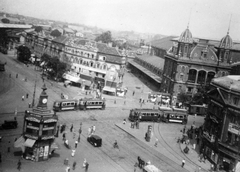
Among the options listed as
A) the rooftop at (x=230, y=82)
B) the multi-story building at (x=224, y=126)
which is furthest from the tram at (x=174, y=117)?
the rooftop at (x=230, y=82)

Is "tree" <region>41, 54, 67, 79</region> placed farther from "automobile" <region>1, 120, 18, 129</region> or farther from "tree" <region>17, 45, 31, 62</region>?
"automobile" <region>1, 120, 18, 129</region>

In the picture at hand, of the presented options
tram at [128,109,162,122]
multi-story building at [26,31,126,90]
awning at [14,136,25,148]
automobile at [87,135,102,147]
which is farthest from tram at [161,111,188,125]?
awning at [14,136,25,148]

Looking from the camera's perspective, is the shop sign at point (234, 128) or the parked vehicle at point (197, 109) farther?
the parked vehicle at point (197, 109)

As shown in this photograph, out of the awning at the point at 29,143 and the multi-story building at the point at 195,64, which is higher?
the multi-story building at the point at 195,64

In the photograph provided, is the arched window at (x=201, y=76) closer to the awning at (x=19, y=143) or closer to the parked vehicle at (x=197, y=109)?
the parked vehicle at (x=197, y=109)

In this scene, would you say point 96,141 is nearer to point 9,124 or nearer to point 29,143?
point 29,143

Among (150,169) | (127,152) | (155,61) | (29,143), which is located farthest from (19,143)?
(155,61)

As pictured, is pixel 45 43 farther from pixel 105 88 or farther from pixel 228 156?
pixel 228 156
